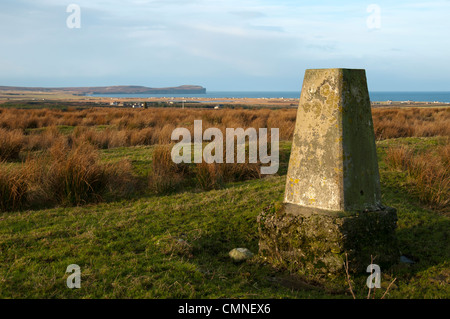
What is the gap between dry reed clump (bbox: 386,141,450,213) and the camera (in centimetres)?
651

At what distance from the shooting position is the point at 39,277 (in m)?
3.76

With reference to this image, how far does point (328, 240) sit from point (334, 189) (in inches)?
22.3

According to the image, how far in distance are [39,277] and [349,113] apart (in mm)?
3647

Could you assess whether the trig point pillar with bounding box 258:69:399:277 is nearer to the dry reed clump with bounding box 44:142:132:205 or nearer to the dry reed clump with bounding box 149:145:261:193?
the dry reed clump with bounding box 149:145:261:193

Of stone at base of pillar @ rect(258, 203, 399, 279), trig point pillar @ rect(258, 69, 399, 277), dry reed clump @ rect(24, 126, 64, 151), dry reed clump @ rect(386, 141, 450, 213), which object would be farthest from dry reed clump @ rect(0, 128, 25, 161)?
dry reed clump @ rect(386, 141, 450, 213)

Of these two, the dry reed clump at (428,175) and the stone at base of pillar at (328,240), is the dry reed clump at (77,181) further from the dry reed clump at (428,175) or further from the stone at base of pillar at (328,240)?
the dry reed clump at (428,175)

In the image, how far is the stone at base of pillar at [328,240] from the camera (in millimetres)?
4250

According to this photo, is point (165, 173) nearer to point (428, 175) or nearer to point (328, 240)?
point (328, 240)

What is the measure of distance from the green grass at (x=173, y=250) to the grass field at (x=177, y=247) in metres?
0.01

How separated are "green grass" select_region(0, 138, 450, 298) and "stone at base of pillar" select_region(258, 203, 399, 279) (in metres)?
0.18

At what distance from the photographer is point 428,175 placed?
7.14m

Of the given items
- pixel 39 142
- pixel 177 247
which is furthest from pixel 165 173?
pixel 39 142
